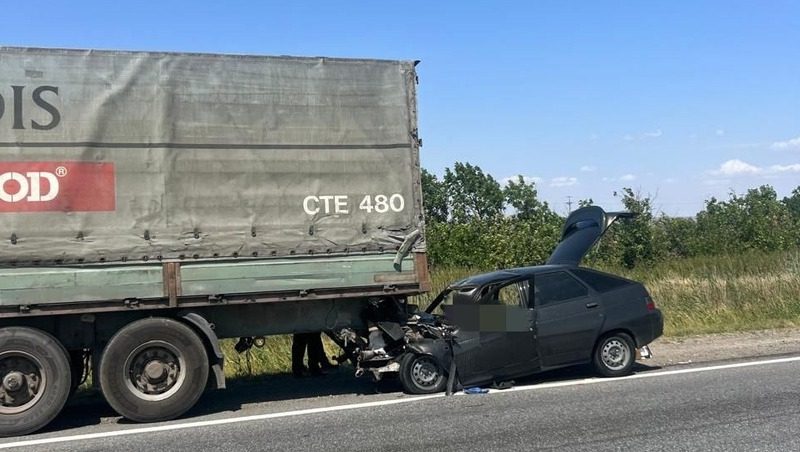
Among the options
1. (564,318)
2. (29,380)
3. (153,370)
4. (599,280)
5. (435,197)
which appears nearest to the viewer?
(29,380)

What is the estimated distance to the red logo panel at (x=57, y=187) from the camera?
723 centimetres

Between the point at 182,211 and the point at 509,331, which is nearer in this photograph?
the point at 182,211

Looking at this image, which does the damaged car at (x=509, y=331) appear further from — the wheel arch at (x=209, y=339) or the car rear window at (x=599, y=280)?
the wheel arch at (x=209, y=339)

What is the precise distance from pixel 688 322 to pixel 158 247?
34.5ft

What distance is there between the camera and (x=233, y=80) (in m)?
8.00

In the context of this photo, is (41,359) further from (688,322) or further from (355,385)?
(688,322)

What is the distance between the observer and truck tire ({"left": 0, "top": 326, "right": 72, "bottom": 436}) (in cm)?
706

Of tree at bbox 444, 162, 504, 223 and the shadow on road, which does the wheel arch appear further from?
tree at bbox 444, 162, 504, 223

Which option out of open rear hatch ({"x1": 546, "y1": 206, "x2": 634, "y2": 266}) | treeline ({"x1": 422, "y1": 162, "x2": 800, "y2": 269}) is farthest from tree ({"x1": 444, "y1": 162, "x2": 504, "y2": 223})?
open rear hatch ({"x1": 546, "y1": 206, "x2": 634, "y2": 266})

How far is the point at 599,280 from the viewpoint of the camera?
30.1ft

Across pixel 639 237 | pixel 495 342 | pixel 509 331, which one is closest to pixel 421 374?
pixel 495 342

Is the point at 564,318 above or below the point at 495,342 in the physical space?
above

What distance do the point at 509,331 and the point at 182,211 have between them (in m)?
4.01

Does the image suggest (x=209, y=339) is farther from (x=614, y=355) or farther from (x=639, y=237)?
(x=639, y=237)
